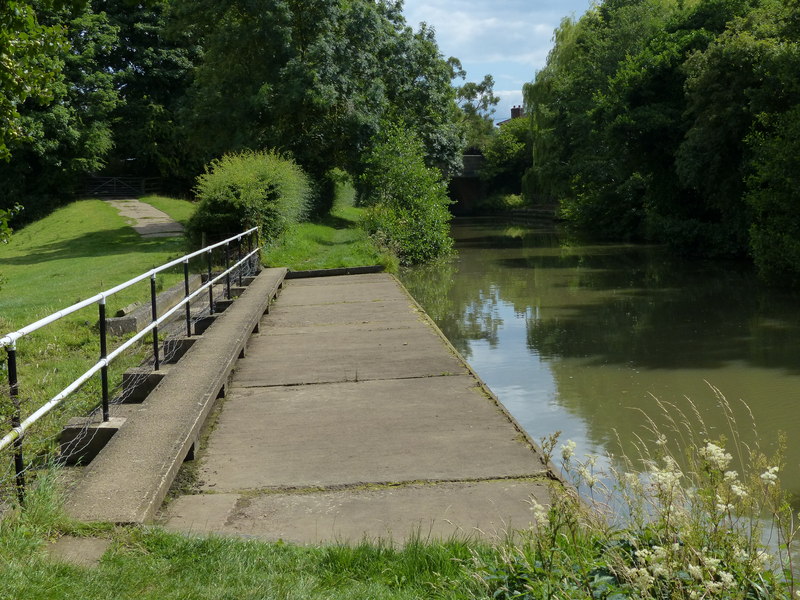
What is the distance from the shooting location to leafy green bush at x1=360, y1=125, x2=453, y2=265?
27.3 meters

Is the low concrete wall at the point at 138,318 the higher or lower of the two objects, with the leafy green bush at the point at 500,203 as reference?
higher

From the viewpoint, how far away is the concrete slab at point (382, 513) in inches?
191

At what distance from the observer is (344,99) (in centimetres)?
3108

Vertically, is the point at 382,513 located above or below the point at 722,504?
below

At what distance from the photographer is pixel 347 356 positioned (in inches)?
398

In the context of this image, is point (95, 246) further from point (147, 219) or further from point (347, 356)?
point (347, 356)

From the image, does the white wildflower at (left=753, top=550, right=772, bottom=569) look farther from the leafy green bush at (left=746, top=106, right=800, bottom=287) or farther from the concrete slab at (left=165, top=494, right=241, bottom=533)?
the leafy green bush at (left=746, top=106, right=800, bottom=287)

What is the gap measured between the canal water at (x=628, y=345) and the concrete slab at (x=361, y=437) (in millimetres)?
1074

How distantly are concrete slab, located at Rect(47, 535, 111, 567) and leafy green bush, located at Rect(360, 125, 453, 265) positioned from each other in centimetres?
2261

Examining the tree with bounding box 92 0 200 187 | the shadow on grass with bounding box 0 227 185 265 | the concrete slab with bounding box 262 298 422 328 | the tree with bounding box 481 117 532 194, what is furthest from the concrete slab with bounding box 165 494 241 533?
the tree with bounding box 481 117 532 194

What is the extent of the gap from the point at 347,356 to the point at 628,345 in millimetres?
5272

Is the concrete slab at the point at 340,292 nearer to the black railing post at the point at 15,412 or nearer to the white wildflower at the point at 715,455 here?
the black railing post at the point at 15,412

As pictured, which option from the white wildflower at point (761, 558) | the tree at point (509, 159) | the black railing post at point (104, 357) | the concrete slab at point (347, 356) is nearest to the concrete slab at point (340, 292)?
the concrete slab at point (347, 356)

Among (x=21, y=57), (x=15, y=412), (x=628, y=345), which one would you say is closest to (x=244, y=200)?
(x=628, y=345)
